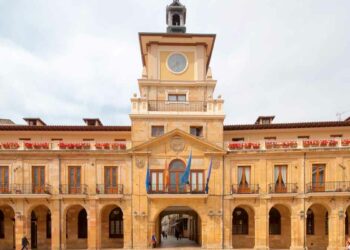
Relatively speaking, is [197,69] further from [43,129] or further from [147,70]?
[43,129]

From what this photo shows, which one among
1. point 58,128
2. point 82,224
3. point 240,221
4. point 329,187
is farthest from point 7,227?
point 329,187

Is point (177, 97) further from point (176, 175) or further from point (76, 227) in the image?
point (76, 227)

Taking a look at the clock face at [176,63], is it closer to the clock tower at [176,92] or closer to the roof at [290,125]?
the clock tower at [176,92]

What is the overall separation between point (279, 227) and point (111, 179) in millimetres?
18778

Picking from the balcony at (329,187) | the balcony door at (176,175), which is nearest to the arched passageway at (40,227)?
the balcony door at (176,175)

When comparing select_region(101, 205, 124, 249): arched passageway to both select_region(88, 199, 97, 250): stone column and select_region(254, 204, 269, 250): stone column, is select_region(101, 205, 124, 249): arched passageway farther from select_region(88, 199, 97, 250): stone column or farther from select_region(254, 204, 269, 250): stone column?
select_region(254, 204, 269, 250): stone column

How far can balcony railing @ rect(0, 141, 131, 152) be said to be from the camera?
32.3 m

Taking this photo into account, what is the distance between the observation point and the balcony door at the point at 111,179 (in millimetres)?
32625

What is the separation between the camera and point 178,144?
32875 mm

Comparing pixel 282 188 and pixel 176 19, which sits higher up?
pixel 176 19

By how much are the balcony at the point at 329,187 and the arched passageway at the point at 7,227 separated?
3090 cm

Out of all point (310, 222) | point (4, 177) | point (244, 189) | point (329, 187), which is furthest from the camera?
point (310, 222)

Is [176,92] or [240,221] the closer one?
[240,221]

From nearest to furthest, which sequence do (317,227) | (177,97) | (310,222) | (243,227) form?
(317,227) → (310,222) → (243,227) → (177,97)
